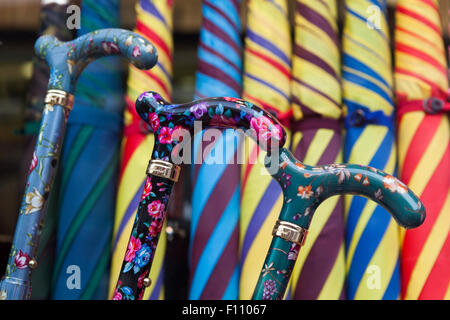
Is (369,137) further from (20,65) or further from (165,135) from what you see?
(20,65)

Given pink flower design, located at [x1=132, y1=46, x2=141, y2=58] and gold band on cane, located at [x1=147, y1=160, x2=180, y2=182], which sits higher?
pink flower design, located at [x1=132, y1=46, x2=141, y2=58]

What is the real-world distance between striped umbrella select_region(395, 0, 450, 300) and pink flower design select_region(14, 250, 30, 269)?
0.46 m

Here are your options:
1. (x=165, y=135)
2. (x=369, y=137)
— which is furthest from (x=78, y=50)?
(x=369, y=137)

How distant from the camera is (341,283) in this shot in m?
0.64

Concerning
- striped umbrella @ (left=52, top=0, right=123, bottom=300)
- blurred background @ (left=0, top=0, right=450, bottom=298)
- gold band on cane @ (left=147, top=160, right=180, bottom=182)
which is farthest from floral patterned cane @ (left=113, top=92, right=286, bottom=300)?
blurred background @ (left=0, top=0, right=450, bottom=298)

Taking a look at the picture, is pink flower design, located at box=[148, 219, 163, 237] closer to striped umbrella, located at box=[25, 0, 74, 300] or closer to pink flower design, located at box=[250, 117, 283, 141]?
pink flower design, located at box=[250, 117, 283, 141]

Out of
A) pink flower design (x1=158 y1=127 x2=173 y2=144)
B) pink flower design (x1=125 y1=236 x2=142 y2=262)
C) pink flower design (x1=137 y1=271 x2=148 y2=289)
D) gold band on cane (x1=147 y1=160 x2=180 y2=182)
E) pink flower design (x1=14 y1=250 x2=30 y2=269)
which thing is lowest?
pink flower design (x1=137 y1=271 x2=148 y2=289)

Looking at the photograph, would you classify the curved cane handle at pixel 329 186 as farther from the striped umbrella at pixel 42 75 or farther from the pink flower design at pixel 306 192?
the striped umbrella at pixel 42 75

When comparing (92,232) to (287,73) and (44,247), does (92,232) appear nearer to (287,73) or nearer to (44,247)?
(44,247)

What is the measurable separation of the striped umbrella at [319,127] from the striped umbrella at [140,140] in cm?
19

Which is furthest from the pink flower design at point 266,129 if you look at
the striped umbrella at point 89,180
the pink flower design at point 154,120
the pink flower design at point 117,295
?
the striped umbrella at point 89,180

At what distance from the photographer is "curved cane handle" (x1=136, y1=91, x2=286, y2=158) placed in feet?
1.45

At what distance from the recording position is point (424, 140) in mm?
654

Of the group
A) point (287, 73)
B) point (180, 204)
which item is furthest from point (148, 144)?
point (287, 73)
